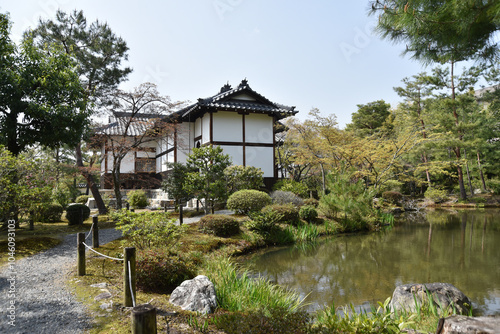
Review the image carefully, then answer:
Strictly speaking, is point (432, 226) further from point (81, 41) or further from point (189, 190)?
point (81, 41)

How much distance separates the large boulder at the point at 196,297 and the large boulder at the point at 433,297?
2.57 meters

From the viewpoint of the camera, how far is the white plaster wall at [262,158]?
16297mm

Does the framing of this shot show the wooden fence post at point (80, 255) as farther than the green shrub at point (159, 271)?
Yes

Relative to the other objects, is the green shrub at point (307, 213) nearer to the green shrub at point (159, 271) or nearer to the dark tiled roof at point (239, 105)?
Result: the dark tiled roof at point (239, 105)

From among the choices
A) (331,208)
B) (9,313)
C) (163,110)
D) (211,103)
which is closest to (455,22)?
(9,313)

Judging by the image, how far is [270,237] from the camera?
9930 mm

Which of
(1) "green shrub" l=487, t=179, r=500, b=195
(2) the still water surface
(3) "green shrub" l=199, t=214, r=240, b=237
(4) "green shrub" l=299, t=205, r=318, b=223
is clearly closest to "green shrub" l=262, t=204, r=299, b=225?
(4) "green shrub" l=299, t=205, r=318, b=223

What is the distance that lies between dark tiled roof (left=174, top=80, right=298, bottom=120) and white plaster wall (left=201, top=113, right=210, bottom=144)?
414mm

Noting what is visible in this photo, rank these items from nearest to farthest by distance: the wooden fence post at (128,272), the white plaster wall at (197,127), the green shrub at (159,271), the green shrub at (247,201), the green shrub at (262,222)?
the wooden fence post at (128,272) < the green shrub at (159,271) < the green shrub at (262,222) < the green shrub at (247,201) < the white plaster wall at (197,127)

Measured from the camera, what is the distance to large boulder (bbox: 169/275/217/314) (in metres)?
3.90

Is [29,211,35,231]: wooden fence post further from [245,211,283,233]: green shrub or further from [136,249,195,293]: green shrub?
[245,211,283,233]: green shrub

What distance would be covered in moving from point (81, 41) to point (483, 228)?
18.0 meters

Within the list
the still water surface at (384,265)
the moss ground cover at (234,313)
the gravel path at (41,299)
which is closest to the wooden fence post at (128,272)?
the moss ground cover at (234,313)

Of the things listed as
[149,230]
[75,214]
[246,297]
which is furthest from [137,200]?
[246,297]
